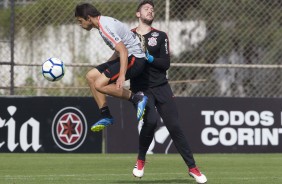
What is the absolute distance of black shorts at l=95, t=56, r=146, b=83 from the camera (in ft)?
36.1

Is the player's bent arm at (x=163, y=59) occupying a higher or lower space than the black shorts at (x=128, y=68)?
higher

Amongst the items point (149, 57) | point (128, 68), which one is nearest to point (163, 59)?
point (149, 57)

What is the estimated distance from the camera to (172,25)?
1831 centimetres

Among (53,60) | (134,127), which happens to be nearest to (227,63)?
(134,127)

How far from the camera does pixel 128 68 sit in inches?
437

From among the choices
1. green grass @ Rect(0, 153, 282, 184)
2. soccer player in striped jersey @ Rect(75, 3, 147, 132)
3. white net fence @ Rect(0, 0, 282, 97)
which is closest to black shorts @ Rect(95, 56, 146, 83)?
soccer player in striped jersey @ Rect(75, 3, 147, 132)

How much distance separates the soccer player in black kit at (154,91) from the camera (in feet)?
37.5

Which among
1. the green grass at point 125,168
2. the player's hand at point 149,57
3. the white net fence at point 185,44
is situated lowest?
the green grass at point 125,168

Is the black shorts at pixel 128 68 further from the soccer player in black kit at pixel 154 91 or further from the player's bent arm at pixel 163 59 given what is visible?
the player's bent arm at pixel 163 59

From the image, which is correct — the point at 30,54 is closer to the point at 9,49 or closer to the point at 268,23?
the point at 9,49

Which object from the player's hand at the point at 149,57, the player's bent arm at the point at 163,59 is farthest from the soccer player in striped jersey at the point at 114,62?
the player's bent arm at the point at 163,59

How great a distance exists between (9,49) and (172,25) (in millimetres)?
3234

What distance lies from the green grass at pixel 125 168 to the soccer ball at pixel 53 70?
4.24 ft

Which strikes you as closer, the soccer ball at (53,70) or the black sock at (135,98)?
the black sock at (135,98)
